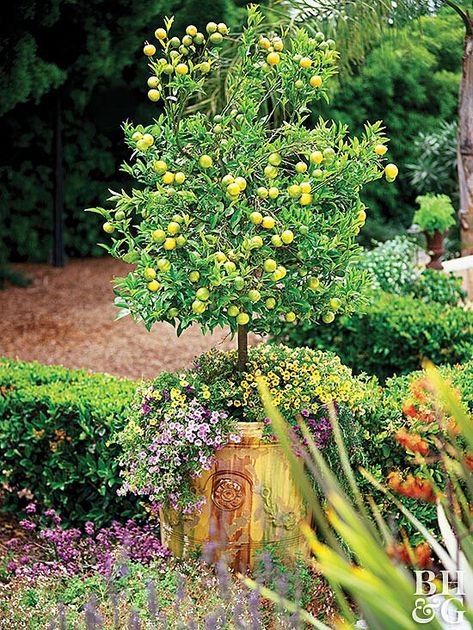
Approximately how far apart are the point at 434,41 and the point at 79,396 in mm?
10960

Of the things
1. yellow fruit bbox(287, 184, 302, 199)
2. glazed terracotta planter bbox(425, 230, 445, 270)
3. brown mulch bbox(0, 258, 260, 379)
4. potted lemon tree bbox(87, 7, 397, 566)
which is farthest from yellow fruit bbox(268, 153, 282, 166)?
glazed terracotta planter bbox(425, 230, 445, 270)

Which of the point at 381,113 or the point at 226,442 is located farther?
the point at 381,113

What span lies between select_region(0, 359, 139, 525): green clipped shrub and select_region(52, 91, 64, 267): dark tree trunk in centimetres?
809

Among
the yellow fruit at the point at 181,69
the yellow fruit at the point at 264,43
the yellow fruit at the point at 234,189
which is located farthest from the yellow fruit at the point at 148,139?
the yellow fruit at the point at 264,43

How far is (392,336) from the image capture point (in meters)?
6.14

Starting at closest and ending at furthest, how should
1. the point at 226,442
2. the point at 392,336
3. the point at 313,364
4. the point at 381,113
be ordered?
the point at 226,442 < the point at 313,364 < the point at 392,336 < the point at 381,113

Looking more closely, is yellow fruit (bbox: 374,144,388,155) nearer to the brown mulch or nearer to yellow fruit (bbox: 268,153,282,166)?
yellow fruit (bbox: 268,153,282,166)

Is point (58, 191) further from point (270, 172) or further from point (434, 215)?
point (270, 172)

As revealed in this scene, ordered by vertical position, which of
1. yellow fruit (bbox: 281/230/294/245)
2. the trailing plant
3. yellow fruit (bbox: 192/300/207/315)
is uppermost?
the trailing plant

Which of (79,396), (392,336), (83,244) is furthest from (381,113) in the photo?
(79,396)

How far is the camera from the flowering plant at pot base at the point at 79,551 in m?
3.65

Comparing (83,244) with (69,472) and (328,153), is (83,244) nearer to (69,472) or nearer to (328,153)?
(69,472)

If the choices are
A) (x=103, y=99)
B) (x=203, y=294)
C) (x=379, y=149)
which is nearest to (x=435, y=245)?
(x=379, y=149)

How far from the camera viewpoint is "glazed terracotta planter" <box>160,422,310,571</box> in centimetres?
352
